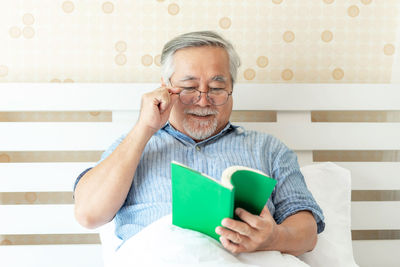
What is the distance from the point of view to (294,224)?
1189 millimetres

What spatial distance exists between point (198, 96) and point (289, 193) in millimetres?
419

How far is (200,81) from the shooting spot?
1343 mm

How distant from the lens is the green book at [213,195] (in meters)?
0.87

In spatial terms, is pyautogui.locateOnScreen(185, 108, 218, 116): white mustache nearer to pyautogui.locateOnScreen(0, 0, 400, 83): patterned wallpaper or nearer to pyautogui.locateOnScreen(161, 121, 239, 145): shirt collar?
pyautogui.locateOnScreen(161, 121, 239, 145): shirt collar

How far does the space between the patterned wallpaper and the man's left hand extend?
32.9 inches

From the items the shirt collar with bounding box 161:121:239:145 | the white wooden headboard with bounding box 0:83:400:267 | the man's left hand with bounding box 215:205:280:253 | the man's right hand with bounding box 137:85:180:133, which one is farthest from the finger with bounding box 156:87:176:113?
the man's left hand with bounding box 215:205:280:253

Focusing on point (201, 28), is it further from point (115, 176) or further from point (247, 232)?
point (247, 232)

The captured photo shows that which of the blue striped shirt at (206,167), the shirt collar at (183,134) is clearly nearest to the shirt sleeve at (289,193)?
the blue striped shirt at (206,167)

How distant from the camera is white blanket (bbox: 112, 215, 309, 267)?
0.95 meters

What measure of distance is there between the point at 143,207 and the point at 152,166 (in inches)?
5.1

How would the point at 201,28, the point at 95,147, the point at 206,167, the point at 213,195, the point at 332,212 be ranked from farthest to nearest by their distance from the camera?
the point at 201,28, the point at 95,147, the point at 332,212, the point at 206,167, the point at 213,195

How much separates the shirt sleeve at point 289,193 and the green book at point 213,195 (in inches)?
10.8

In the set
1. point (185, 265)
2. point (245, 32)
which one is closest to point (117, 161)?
point (185, 265)

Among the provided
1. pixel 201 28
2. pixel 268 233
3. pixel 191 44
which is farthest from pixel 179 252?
pixel 201 28
